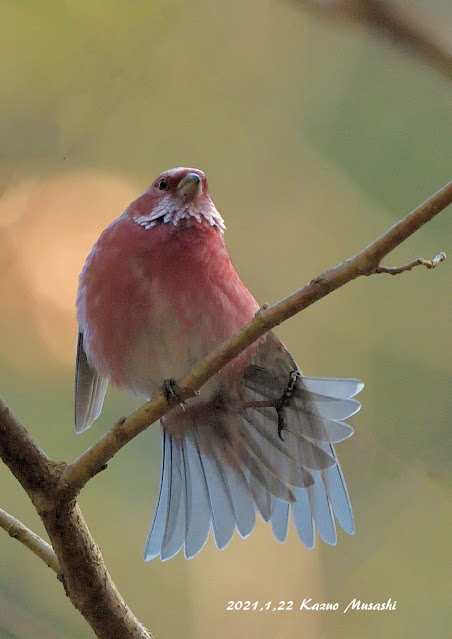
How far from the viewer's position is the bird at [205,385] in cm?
271

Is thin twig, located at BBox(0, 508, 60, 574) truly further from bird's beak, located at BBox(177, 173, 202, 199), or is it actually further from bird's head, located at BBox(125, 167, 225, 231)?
bird's beak, located at BBox(177, 173, 202, 199)

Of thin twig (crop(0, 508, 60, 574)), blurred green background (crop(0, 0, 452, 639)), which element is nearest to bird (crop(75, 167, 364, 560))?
thin twig (crop(0, 508, 60, 574))

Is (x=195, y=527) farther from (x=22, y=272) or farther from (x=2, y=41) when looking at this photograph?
(x=2, y=41)

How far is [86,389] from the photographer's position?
3.08 metres

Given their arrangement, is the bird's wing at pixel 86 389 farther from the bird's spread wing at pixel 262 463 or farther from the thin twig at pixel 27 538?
the thin twig at pixel 27 538

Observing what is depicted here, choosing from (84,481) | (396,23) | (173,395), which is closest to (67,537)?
(84,481)

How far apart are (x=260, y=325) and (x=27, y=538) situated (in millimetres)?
953

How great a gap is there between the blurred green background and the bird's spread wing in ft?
2.62

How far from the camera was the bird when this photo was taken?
107 inches

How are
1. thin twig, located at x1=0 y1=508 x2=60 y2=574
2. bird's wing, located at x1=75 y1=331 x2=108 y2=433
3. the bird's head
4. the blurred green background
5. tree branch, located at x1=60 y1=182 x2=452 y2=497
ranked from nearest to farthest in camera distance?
tree branch, located at x1=60 y1=182 x2=452 y2=497, thin twig, located at x1=0 y1=508 x2=60 y2=574, the bird's head, bird's wing, located at x1=75 y1=331 x2=108 y2=433, the blurred green background

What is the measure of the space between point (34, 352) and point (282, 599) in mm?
1583

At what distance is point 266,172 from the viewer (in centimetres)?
429

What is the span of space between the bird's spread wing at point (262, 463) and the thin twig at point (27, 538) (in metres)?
0.59

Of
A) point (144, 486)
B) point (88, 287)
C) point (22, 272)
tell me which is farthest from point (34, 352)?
point (88, 287)
